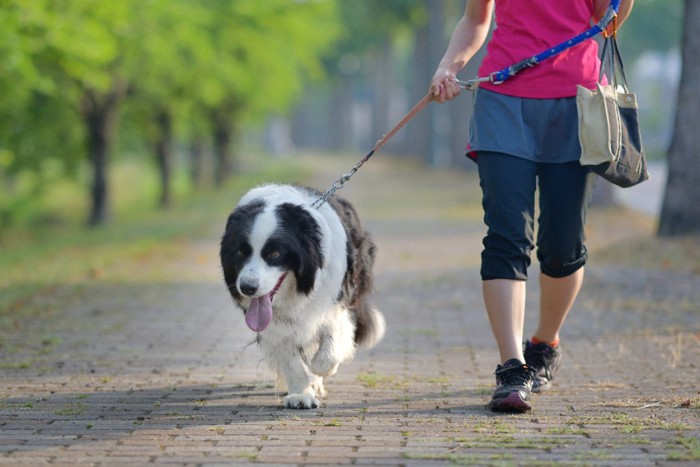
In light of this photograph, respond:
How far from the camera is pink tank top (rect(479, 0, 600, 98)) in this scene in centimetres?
509

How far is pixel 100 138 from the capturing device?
23.1 metres

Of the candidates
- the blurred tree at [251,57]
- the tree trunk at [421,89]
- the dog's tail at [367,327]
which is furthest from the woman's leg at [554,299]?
the tree trunk at [421,89]

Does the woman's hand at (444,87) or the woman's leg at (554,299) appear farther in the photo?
the woman's leg at (554,299)

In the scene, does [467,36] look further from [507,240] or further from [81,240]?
[81,240]

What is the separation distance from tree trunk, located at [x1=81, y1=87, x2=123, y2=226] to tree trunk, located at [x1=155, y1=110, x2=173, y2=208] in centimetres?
537

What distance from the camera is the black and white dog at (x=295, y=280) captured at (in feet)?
16.5

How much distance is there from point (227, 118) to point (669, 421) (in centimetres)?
3472

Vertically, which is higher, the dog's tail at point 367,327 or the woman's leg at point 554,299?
the woman's leg at point 554,299

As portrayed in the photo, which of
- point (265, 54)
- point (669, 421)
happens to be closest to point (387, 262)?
point (669, 421)

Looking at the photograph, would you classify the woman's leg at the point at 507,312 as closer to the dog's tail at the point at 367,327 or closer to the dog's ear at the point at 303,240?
the dog's ear at the point at 303,240

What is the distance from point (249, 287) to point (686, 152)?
29.4 ft

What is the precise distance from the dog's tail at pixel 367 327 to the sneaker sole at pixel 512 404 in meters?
1.18

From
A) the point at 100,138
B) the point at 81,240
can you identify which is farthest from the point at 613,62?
the point at 100,138

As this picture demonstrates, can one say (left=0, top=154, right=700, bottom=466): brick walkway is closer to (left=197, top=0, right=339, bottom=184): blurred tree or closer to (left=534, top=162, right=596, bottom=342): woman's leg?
(left=534, top=162, right=596, bottom=342): woman's leg
